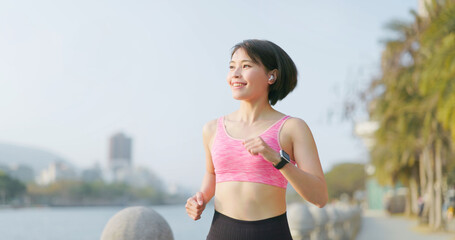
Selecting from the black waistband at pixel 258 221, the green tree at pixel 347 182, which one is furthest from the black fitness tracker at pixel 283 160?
the green tree at pixel 347 182

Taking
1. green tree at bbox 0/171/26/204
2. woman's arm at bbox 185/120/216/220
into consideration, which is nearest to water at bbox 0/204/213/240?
woman's arm at bbox 185/120/216/220

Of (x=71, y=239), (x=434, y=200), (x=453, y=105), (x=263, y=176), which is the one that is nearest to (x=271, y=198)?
(x=263, y=176)

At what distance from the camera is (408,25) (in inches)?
835

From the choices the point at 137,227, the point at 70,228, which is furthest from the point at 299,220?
the point at 70,228

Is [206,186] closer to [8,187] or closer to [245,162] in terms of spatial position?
[245,162]

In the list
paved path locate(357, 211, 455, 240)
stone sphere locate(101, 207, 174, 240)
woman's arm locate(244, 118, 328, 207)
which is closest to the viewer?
woman's arm locate(244, 118, 328, 207)

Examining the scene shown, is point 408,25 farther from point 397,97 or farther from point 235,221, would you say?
point 235,221

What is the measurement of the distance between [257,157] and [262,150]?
7.9 inches

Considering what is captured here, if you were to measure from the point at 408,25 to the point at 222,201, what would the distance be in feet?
67.8

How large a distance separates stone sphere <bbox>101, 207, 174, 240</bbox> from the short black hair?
237cm

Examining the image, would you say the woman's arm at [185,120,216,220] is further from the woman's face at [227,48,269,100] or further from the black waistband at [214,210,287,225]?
the woman's face at [227,48,269,100]

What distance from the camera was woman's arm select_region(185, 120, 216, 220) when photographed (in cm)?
232

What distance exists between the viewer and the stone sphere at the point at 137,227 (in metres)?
4.36

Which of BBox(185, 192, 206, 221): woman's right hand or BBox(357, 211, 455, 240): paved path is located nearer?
BBox(185, 192, 206, 221): woman's right hand
